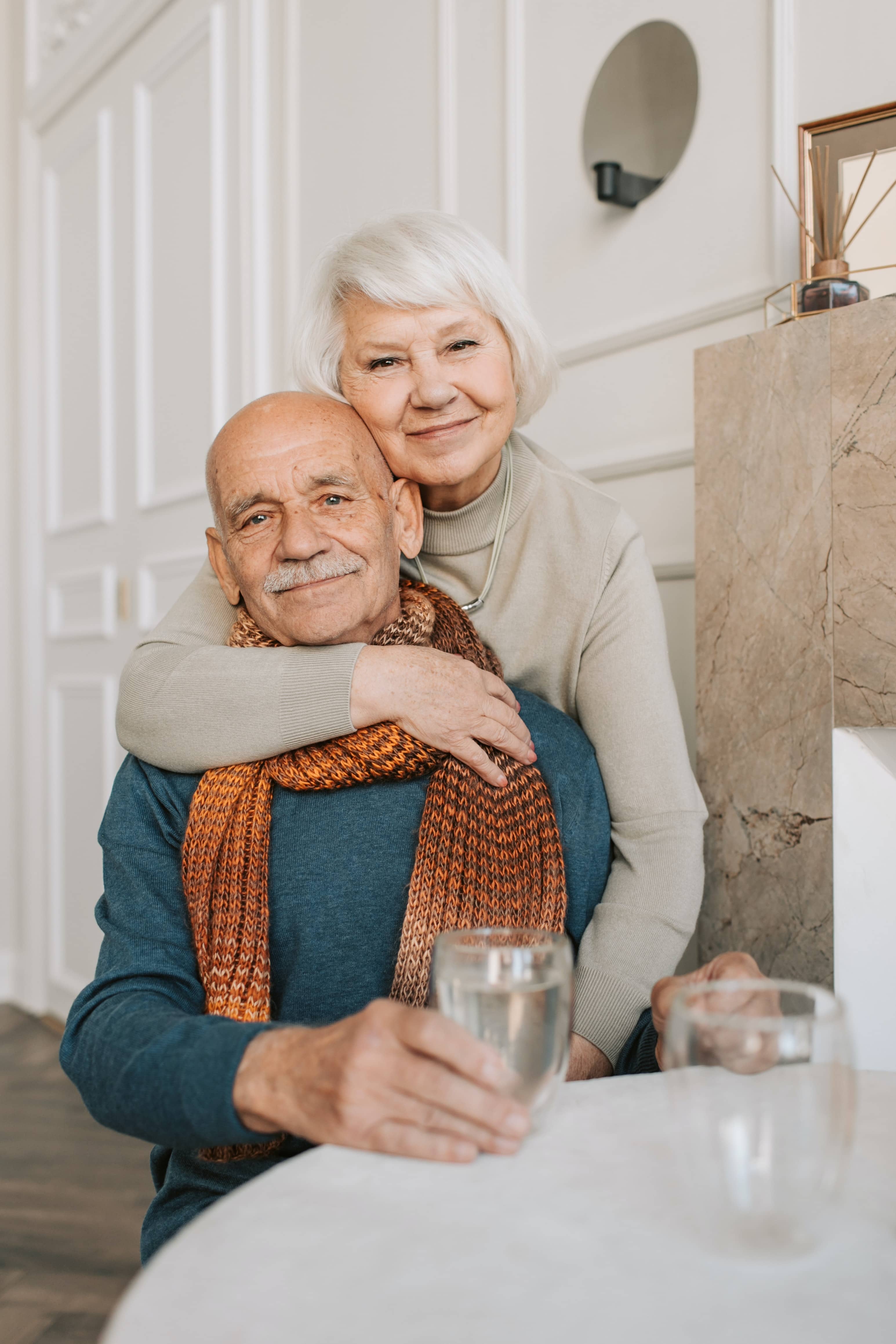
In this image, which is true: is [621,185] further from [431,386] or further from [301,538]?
[301,538]

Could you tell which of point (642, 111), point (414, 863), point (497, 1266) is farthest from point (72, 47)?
point (497, 1266)

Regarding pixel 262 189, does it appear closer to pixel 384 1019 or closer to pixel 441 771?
pixel 441 771

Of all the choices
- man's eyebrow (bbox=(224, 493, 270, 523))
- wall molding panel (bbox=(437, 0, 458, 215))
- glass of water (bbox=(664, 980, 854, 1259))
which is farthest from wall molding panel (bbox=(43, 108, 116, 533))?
glass of water (bbox=(664, 980, 854, 1259))

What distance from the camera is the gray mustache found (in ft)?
4.05

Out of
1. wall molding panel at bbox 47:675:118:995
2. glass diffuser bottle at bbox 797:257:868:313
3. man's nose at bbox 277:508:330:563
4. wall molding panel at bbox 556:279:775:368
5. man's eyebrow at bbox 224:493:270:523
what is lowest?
wall molding panel at bbox 47:675:118:995

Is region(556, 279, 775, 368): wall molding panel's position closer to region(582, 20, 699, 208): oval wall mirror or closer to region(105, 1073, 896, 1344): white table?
region(582, 20, 699, 208): oval wall mirror

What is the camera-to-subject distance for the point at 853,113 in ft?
4.65

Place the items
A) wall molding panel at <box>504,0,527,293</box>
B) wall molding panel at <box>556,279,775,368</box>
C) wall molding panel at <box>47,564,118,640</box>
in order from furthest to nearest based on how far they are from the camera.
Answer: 1. wall molding panel at <box>47,564,118,640</box>
2. wall molding panel at <box>504,0,527,293</box>
3. wall molding panel at <box>556,279,775,368</box>

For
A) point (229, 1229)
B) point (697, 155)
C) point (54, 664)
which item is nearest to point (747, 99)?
point (697, 155)

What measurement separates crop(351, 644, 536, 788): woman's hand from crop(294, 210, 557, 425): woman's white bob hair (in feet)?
1.41

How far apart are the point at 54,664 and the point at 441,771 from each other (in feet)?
9.78

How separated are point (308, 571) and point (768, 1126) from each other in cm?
87

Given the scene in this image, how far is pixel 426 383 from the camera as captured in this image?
1.35 meters

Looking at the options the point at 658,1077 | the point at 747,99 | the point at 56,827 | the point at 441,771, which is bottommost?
the point at 56,827
